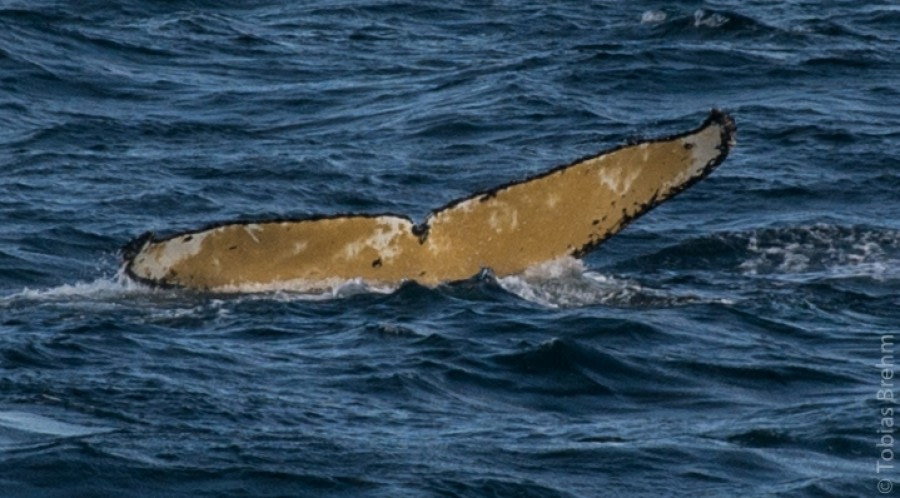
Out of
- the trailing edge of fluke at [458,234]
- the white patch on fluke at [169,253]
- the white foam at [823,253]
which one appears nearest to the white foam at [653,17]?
the white foam at [823,253]

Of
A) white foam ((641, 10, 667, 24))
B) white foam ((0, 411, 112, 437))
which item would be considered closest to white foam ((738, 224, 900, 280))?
white foam ((0, 411, 112, 437))

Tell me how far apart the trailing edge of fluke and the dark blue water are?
0.23 meters

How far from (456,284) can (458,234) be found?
0.57m

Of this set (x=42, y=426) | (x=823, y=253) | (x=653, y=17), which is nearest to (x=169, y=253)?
(x=42, y=426)

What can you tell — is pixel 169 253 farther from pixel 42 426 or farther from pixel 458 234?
pixel 42 426

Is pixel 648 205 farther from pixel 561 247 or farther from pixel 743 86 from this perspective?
pixel 743 86

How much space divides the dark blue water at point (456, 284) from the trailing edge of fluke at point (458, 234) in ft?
0.76

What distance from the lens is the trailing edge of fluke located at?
43.1 ft

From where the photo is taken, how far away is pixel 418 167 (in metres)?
19.6

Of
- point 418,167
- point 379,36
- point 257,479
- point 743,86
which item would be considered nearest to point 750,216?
point 418,167

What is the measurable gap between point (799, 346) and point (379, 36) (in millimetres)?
13721

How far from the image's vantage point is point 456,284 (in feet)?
45.9

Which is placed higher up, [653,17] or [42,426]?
[42,426]

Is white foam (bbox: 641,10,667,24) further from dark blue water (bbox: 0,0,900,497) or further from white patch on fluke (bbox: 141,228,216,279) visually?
white patch on fluke (bbox: 141,228,216,279)
